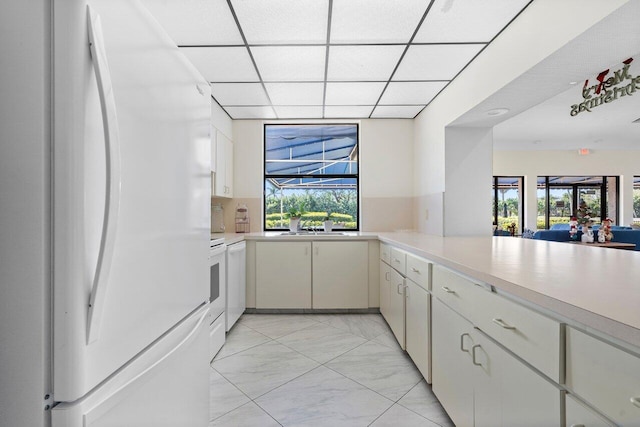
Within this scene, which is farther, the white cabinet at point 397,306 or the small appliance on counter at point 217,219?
the small appliance on counter at point 217,219

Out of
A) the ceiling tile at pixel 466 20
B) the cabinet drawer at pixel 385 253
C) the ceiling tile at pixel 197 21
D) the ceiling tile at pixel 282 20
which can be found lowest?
the cabinet drawer at pixel 385 253

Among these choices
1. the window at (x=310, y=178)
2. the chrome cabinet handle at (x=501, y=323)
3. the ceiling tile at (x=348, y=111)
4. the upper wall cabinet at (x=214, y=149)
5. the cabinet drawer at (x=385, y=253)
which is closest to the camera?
the chrome cabinet handle at (x=501, y=323)

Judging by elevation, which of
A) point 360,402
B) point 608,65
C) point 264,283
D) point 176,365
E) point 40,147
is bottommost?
point 360,402

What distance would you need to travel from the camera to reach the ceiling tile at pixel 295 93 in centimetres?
299

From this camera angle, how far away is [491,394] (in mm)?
1213

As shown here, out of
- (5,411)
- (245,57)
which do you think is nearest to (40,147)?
(5,411)

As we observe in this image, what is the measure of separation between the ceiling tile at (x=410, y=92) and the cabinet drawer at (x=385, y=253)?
4.71 feet

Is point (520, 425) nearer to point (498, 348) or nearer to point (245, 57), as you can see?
point (498, 348)

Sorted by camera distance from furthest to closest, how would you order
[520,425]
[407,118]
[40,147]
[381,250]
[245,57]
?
[407,118]
[381,250]
[245,57]
[520,425]
[40,147]

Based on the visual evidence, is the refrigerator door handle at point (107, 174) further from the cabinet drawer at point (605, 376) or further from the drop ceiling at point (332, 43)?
the drop ceiling at point (332, 43)

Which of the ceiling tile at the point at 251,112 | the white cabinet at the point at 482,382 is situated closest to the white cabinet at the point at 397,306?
the white cabinet at the point at 482,382

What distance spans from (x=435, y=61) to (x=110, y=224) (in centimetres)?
249

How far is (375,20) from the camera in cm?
198

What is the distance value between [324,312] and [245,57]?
2.56 meters
